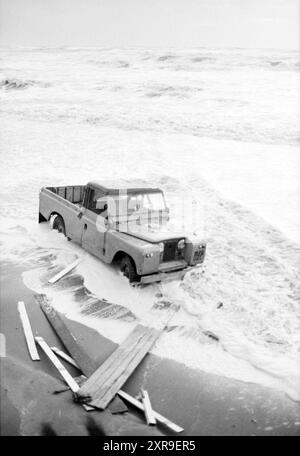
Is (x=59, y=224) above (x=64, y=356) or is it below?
above

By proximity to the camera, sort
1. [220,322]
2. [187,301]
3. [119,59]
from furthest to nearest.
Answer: [119,59] < [187,301] < [220,322]

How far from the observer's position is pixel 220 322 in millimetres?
7598

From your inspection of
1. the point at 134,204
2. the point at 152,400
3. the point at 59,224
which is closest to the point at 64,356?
the point at 152,400

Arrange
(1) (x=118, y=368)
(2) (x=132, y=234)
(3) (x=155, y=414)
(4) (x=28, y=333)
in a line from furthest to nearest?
(2) (x=132, y=234) < (4) (x=28, y=333) < (1) (x=118, y=368) < (3) (x=155, y=414)

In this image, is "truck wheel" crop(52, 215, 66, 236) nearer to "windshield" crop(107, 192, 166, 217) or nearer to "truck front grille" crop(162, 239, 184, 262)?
"windshield" crop(107, 192, 166, 217)

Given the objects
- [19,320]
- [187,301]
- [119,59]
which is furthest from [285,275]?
[119,59]

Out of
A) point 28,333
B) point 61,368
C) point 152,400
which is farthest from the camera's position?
point 28,333

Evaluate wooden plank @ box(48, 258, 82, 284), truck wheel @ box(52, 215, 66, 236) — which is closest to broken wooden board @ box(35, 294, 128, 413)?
wooden plank @ box(48, 258, 82, 284)

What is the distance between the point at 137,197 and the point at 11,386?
15.9ft

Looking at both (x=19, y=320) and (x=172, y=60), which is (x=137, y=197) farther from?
(x=172, y=60)

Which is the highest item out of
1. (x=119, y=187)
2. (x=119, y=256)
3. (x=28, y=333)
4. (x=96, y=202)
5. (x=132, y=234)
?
(x=119, y=187)

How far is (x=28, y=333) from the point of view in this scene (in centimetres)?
687

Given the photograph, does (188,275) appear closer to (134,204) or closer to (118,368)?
(134,204)

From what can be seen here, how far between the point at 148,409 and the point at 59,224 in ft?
21.2
